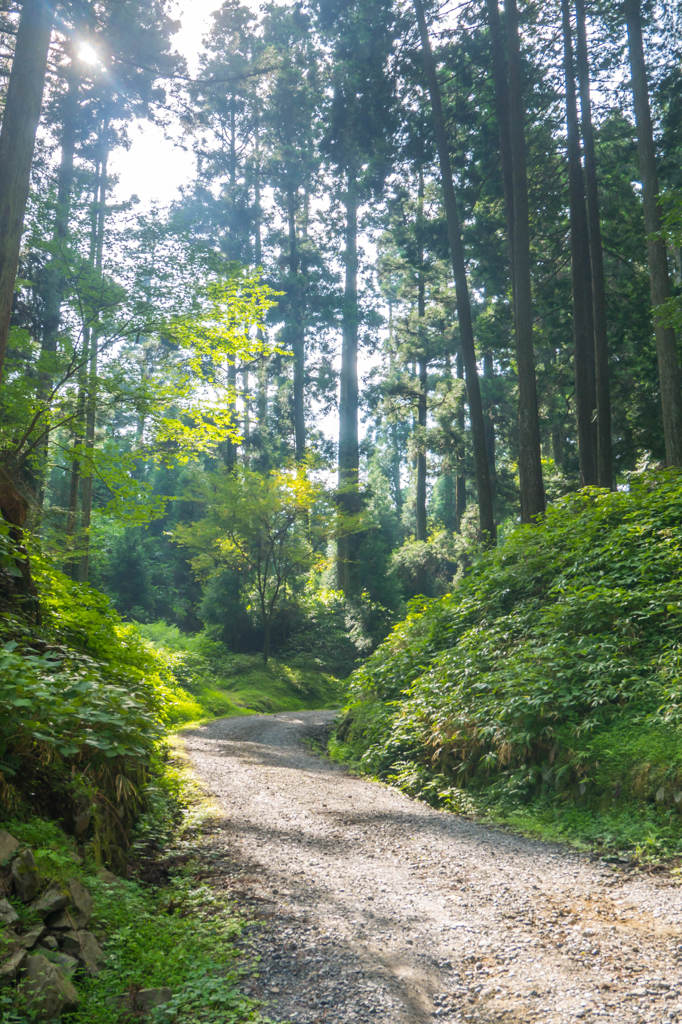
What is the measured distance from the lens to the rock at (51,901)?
251 cm

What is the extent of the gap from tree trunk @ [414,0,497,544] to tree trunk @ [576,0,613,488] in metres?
2.35

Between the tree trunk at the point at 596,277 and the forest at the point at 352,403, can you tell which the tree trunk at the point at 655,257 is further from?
the tree trunk at the point at 596,277

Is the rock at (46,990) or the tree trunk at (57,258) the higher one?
the tree trunk at (57,258)

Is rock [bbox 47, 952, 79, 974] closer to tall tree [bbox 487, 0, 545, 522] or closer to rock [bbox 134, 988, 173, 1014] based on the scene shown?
rock [bbox 134, 988, 173, 1014]

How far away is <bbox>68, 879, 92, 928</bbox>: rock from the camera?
106 inches

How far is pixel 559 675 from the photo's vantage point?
19.7 feet

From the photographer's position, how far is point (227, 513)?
68.7 feet

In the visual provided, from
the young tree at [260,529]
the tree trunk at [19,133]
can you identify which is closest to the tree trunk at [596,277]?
the young tree at [260,529]

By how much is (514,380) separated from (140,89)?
17766 millimetres

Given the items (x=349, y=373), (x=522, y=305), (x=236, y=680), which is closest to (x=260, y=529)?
(x=236, y=680)

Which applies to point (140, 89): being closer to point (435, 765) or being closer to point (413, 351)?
point (435, 765)

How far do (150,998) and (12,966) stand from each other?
0.52 meters

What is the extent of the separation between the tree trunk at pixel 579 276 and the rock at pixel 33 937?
13.2 metres

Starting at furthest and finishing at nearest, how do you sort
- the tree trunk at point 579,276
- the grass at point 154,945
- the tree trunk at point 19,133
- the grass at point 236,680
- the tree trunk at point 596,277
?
1. the grass at point 236,680
2. the tree trunk at point 579,276
3. the tree trunk at point 596,277
4. the tree trunk at point 19,133
5. the grass at point 154,945
